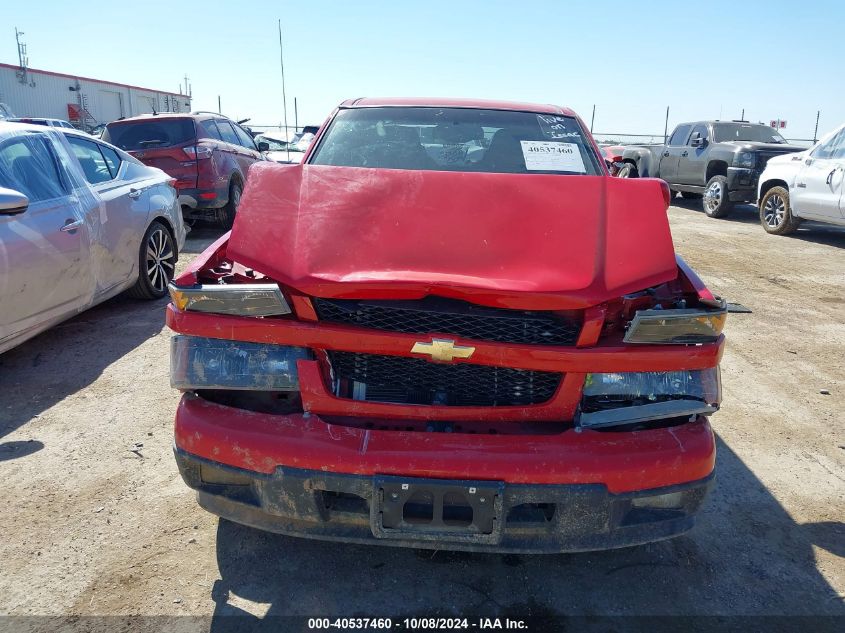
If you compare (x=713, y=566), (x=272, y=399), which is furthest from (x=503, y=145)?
(x=713, y=566)

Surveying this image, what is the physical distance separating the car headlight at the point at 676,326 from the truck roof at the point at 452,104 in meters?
2.00

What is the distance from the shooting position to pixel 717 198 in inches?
463

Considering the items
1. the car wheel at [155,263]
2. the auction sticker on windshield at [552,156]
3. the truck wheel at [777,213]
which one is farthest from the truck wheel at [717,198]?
the car wheel at [155,263]

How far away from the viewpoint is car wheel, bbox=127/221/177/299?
5422 millimetres

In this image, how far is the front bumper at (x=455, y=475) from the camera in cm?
185

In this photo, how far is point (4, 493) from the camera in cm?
277

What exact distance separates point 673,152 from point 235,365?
1332cm

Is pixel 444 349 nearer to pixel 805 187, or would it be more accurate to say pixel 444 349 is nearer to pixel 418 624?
pixel 418 624

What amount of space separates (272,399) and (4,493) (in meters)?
1.55

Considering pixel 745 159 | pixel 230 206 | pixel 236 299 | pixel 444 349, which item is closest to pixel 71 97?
pixel 230 206

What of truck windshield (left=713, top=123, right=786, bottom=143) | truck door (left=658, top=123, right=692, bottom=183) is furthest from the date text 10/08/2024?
→ truck door (left=658, top=123, right=692, bottom=183)

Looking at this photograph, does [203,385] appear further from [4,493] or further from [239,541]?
[4,493]

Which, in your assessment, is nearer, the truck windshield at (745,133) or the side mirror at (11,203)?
the side mirror at (11,203)

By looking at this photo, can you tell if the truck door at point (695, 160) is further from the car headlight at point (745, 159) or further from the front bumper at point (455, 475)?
the front bumper at point (455, 475)
